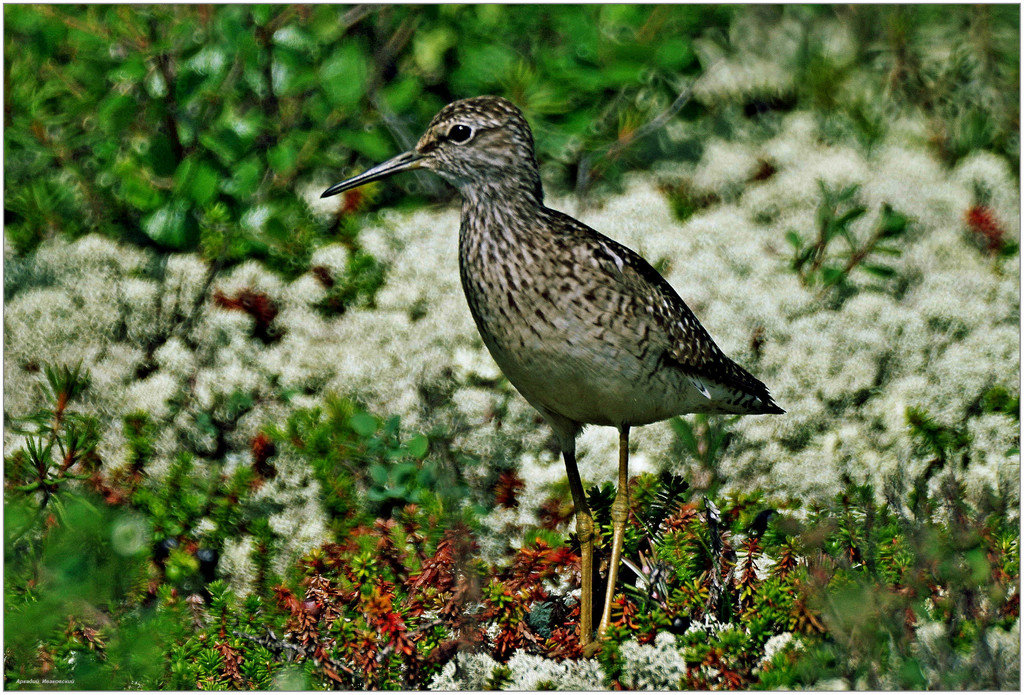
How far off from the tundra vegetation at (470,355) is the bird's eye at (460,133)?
149 cm

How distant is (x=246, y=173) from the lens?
5.87 meters

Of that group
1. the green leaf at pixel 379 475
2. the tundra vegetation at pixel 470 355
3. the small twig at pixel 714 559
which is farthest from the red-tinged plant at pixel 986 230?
the green leaf at pixel 379 475

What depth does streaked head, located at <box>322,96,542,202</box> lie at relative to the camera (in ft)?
13.0

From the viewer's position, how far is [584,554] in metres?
3.97

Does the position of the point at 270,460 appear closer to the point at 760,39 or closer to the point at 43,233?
the point at 43,233

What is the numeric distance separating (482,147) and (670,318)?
991 millimetres

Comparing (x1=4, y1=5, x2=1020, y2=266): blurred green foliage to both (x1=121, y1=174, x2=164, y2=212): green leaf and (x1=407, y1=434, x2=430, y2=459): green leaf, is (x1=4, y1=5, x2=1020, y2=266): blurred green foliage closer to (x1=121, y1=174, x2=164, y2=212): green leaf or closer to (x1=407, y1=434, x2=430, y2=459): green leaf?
(x1=121, y1=174, x2=164, y2=212): green leaf

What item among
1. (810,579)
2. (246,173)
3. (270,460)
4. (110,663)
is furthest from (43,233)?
(810,579)

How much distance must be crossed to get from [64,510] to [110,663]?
96 centimetres

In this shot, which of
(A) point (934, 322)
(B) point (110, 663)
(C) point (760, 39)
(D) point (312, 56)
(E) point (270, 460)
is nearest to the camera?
(B) point (110, 663)

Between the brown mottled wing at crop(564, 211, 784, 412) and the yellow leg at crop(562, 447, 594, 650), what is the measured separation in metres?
0.60

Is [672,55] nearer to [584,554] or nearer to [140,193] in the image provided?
[140,193]

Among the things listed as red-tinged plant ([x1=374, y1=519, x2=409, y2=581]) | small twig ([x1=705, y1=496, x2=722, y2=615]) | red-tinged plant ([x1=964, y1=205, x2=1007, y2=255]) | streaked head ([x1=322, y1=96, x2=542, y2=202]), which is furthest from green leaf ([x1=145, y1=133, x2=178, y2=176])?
red-tinged plant ([x1=964, y1=205, x2=1007, y2=255])

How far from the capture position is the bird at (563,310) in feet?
12.2
